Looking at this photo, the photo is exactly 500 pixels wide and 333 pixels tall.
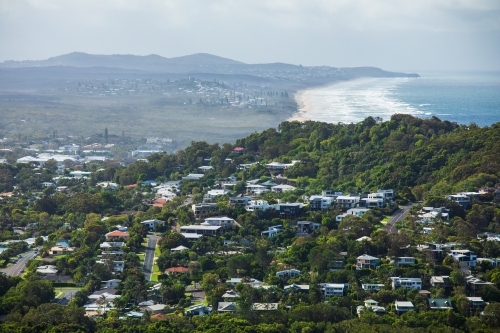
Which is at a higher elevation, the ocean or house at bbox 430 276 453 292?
house at bbox 430 276 453 292

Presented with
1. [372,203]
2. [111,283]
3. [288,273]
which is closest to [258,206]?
[372,203]

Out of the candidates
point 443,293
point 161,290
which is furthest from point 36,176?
point 443,293

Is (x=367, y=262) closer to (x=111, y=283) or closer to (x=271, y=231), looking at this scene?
(x=271, y=231)

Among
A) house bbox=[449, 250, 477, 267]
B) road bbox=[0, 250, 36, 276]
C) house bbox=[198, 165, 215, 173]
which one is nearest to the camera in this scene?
house bbox=[449, 250, 477, 267]

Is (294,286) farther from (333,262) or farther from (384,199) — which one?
(384,199)

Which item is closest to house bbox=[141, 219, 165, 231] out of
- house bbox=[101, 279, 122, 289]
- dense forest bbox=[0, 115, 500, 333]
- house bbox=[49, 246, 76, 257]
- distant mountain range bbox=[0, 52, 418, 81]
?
dense forest bbox=[0, 115, 500, 333]

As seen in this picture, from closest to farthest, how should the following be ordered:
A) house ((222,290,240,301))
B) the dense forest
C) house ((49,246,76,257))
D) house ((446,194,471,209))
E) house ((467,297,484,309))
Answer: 1. the dense forest
2. house ((467,297,484,309))
3. house ((222,290,240,301))
4. house ((49,246,76,257))
5. house ((446,194,471,209))

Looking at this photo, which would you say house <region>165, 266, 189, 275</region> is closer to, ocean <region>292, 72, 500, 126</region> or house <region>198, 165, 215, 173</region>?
house <region>198, 165, 215, 173</region>
